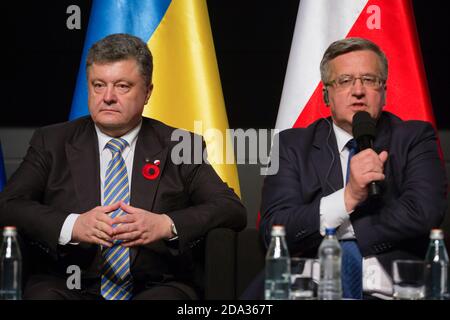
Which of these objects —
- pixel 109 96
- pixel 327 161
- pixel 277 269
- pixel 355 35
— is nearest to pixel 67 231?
pixel 109 96

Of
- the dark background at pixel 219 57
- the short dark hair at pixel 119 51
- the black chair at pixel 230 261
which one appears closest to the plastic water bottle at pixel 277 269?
the black chair at pixel 230 261

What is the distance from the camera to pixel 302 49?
13.0ft

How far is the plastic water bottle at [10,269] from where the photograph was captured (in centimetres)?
246

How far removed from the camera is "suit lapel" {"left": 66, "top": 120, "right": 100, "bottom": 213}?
3154 millimetres

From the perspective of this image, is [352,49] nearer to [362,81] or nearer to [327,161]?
[362,81]

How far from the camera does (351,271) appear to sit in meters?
2.94

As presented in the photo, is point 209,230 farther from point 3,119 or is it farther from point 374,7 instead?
point 3,119

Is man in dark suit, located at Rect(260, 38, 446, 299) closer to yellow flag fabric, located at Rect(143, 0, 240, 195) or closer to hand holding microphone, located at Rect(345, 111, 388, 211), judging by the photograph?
hand holding microphone, located at Rect(345, 111, 388, 211)

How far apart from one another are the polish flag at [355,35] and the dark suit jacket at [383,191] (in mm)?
544

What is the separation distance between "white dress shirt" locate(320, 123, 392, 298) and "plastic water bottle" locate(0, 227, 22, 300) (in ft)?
3.34

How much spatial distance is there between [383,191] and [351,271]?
317 millimetres

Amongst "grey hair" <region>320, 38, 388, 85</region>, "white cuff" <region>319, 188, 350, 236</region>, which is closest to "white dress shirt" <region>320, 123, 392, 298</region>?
"white cuff" <region>319, 188, 350, 236</region>

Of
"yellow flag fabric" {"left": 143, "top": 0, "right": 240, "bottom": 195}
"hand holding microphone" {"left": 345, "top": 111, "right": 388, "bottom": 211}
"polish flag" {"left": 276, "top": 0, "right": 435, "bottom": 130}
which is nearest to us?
"hand holding microphone" {"left": 345, "top": 111, "right": 388, "bottom": 211}
